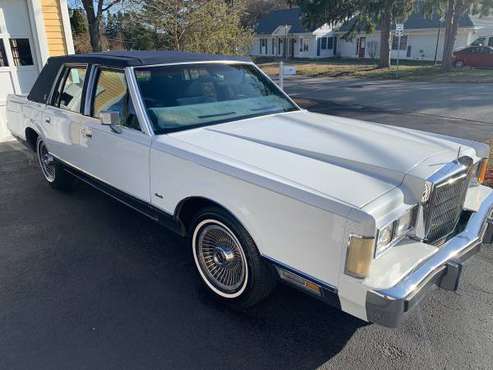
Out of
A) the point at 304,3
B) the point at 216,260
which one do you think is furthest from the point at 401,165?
the point at 304,3

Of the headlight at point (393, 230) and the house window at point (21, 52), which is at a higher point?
the house window at point (21, 52)

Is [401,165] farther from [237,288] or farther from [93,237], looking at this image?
[93,237]

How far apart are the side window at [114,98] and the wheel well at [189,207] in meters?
0.81

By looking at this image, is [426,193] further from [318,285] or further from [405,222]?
[318,285]

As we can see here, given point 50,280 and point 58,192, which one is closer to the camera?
point 50,280

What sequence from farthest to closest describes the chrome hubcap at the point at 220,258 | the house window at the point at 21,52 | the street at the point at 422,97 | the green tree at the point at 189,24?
1. the street at the point at 422,97
2. the green tree at the point at 189,24
3. the house window at the point at 21,52
4. the chrome hubcap at the point at 220,258

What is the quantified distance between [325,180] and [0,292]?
9.02 ft

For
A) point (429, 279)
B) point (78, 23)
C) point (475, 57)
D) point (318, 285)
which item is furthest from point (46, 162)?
point (475, 57)

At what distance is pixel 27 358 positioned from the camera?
2545mm

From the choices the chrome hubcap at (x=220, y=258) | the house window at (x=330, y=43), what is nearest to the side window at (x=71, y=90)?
the chrome hubcap at (x=220, y=258)

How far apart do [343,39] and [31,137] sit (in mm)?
30882

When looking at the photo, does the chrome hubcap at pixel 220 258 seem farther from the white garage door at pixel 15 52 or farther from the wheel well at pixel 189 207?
the white garage door at pixel 15 52

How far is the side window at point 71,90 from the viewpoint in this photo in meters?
4.32

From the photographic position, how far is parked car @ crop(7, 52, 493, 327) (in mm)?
2221
